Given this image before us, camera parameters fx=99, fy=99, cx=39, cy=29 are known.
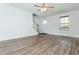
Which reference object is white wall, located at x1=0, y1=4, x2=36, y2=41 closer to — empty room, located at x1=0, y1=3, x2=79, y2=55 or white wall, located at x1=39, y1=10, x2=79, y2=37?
empty room, located at x1=0, y1=3, x2=79, y2=55

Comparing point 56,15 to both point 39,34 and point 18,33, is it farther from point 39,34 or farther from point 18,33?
point 18,33

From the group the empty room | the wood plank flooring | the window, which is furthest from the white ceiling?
the wood plank flooring

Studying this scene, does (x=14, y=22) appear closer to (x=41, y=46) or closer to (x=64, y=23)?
(x=41, y=46)

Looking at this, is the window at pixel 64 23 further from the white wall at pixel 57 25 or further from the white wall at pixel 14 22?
the white wall at pixel 14 22

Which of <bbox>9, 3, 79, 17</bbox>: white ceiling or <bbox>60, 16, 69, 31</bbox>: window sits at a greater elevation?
<bbox>9, 3, 79, 17</bbox>: white ceiling

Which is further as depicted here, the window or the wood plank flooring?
the window

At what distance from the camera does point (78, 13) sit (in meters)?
1.71

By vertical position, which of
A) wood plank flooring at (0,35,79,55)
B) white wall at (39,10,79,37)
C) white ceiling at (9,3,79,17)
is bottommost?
wood plank flooring at (0,35,79,55)

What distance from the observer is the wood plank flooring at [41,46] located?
1.70m

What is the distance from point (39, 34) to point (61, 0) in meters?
0.72

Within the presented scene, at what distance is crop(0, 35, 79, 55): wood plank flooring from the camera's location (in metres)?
1.70

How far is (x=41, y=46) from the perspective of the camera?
1.83 m

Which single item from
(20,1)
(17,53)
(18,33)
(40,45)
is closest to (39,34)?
(40,45)

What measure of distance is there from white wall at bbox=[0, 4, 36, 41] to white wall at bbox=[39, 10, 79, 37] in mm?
270
